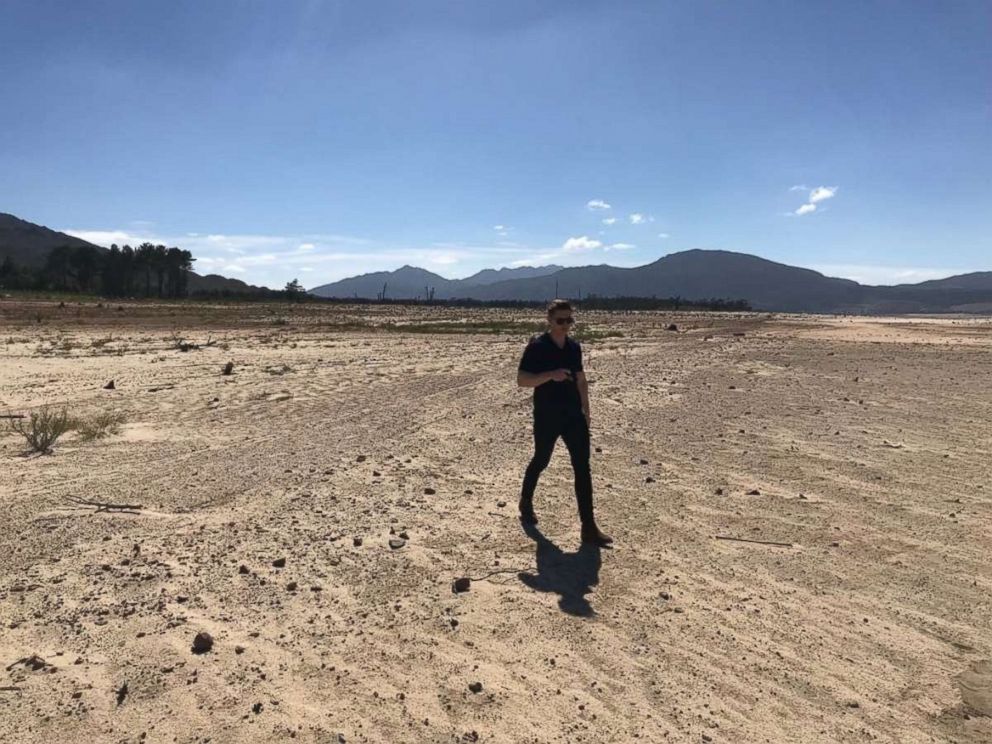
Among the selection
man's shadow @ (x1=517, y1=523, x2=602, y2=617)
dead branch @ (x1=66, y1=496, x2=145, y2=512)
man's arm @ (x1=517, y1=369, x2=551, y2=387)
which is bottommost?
man's shadow @ (x1=517, y1=523, x2=602, y2=617)

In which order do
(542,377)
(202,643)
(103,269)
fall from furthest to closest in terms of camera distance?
(103,269)
(542,377)
(202,643)

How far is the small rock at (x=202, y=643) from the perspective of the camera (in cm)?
379

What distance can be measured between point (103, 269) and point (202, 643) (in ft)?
343

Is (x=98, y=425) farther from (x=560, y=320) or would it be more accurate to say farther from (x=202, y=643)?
(x=560, y=320)

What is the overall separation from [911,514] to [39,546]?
300 inches

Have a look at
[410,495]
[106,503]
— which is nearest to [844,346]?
[410,495]

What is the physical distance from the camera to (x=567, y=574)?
4949 mm

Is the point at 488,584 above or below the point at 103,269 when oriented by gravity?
below

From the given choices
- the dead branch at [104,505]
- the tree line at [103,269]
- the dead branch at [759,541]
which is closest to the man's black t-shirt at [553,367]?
the dead branch at [759,541]

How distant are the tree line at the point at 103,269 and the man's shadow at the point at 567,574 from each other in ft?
311

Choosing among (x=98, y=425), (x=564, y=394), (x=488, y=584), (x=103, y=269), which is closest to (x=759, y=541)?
(x=564, y=394)

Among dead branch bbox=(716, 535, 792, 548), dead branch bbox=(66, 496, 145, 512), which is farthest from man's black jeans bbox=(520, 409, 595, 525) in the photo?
dead branch bbox=(66, 496, 145, 512)

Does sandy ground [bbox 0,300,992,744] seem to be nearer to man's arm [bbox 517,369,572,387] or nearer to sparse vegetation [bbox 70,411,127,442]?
sparse vegetation [bbox 70,411,127,442]

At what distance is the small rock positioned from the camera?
379 cm
